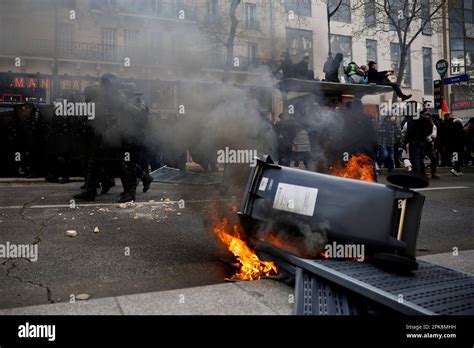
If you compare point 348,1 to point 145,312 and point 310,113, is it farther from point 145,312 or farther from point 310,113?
point 145,312

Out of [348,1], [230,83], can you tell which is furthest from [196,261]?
[348,1]

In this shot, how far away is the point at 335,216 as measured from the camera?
2852 mm

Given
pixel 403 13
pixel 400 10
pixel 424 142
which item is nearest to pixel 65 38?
pixel 424 142

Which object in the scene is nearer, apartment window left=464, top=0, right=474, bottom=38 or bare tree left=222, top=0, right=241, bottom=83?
bare tree left=222, top=0, right=241, bottom=83

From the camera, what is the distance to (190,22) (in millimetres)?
6113

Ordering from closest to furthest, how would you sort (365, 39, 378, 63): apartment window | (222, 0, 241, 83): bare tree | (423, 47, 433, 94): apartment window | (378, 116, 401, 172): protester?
(222, 0, 241, 83): bare tree
(378, 116, 401, 172): protester
(365, 39, 378, 63): apartment window
(423, 47, 433, 94): apartment window

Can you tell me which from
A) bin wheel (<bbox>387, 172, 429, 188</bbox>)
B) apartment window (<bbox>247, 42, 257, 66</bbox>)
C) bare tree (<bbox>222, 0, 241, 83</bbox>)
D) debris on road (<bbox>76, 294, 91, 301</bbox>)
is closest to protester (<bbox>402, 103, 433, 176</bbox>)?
apartment window (<bbox>247, 42, 257, 66</bbox>)

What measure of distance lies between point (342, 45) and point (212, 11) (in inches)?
840

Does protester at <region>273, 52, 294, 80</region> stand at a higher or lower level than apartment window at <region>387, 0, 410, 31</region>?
lower

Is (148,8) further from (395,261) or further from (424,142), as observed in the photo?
(424,142)

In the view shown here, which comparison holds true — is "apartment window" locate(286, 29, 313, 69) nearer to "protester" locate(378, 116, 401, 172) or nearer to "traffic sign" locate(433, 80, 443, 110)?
"protester" locate(378, 116, 401, 172)

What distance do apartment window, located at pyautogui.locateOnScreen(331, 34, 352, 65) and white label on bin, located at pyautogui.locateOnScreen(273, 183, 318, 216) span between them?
77.9ft

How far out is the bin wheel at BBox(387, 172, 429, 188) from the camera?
2.76 m
